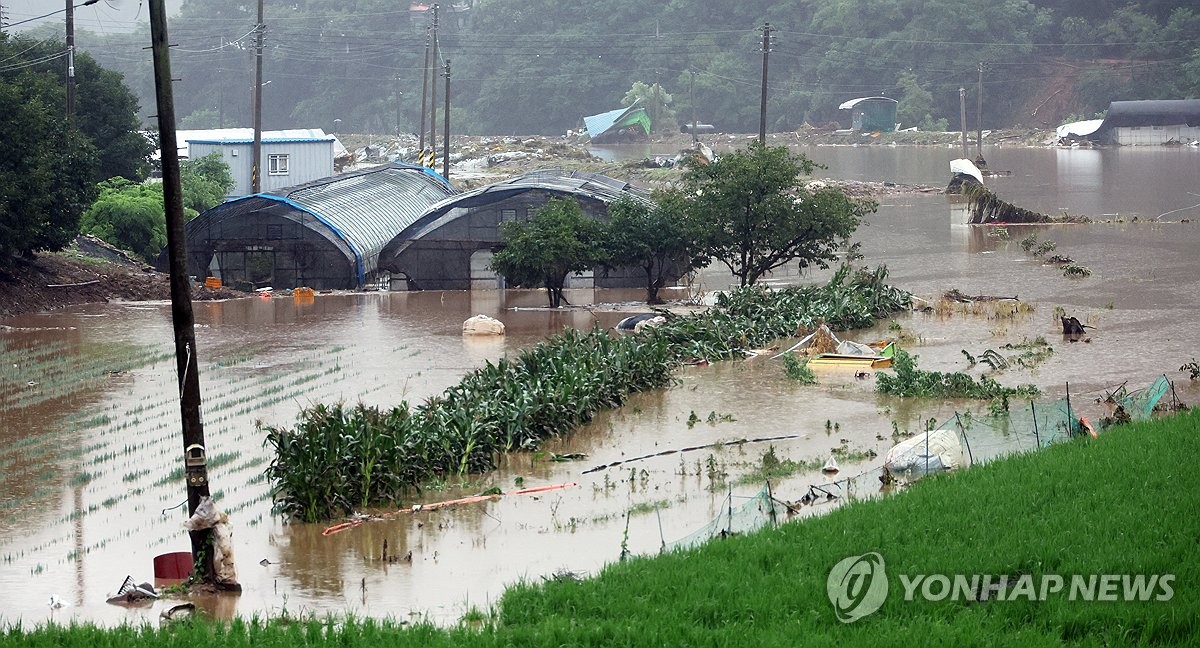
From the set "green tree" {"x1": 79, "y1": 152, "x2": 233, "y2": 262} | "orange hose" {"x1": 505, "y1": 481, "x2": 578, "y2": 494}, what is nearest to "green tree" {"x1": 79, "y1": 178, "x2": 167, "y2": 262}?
"green tree" {"x1": 79, "y1": 152, "x2": 233, "y2": 262}

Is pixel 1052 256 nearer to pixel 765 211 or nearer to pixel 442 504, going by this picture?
pixel 765 211

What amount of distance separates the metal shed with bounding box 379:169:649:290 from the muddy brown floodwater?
1.02 metres

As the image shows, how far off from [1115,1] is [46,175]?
95358mm

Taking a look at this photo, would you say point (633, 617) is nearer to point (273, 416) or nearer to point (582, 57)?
point (273, 416)

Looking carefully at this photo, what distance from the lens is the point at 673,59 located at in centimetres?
11375

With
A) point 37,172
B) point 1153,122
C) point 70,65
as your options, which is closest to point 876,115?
point 1153,122

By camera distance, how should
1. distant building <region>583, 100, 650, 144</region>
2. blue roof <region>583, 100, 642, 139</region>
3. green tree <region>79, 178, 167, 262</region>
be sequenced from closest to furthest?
green tree <region>79, 178, 167, 262</region> < blue roof <region>583, 100, 642, 139</region> < distant building <region>583, 100, 650, 144</region>

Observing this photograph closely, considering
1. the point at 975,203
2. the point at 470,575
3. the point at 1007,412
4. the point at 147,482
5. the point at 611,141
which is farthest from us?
the point at 611,141

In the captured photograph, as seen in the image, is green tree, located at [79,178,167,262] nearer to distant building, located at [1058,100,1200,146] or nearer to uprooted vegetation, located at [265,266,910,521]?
uprooted vegetation, located at [265,266,910,521]

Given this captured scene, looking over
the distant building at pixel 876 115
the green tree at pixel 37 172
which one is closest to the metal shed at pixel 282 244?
the green tree at pixel 37 172

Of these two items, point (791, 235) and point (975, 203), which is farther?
point (975, 203)

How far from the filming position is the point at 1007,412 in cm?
1723

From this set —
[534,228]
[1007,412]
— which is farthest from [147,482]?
[534,228]

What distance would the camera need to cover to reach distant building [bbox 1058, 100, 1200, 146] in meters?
84.1
